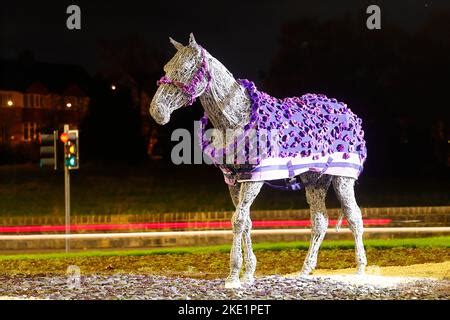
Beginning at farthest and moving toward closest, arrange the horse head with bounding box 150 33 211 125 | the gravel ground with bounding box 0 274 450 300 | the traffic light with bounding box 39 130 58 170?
the traffic light with bounding box 39 130 58 170
the gravel ground with bounding box 0 274 450 300
the horse head with bounding box 150 33 211 125

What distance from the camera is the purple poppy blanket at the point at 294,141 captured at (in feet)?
30.6

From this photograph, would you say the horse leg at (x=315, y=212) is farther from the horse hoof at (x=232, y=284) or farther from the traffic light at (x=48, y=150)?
the traffic light at (x=48, y=150)

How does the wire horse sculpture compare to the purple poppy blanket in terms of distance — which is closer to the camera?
the wire horse sculpture

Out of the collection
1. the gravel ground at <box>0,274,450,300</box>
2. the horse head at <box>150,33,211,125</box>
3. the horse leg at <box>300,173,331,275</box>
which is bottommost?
the gravel ground at <box>0,274,450,300</box>

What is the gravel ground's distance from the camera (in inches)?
360

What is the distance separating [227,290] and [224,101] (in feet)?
6.67

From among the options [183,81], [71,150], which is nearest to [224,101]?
[183,81]

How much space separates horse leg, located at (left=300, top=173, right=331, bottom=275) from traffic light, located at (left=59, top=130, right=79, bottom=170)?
909 centimetres

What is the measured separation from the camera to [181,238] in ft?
64.6

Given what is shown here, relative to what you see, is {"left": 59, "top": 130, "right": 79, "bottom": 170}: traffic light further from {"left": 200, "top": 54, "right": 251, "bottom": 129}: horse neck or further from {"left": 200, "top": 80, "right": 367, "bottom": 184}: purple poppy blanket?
{"left": 200, "top": 54, "right": 251, "bottom": 129}: horse neck

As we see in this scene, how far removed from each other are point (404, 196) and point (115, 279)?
21871mm

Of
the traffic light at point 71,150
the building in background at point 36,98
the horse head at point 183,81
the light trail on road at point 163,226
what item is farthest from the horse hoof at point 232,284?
the building in background at point 36,98

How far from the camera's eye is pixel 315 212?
1045 centimetres

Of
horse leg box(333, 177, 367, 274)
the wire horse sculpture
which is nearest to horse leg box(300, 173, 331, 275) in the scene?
the wire horse sculpture
